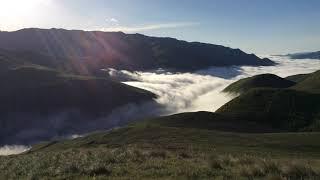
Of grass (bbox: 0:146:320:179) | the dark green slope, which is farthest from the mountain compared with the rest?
grass (bbox: 0:146:320:179)

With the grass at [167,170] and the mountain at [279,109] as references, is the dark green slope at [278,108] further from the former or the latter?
the grass at [167,170]

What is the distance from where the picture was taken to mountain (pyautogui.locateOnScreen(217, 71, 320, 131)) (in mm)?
152375

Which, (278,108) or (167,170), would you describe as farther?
(278,108)

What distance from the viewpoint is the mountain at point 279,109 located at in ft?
500

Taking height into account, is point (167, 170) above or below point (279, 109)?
above

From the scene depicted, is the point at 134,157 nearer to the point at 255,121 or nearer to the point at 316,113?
the point at 255,121

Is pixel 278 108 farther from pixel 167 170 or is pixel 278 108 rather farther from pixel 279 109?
pixel 167 170

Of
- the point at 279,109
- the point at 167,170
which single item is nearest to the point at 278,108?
the point at 279,109

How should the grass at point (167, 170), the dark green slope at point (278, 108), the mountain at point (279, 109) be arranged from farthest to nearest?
1. the dark green slope at point (278, 108)
2. the mountain at point (279, 109)
3. the grass at point (167, 170)

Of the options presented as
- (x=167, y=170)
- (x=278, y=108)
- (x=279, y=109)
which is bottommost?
(x=279, y=109)

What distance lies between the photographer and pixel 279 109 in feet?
545

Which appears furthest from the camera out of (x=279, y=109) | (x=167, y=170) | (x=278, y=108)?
(x=278, y=108)

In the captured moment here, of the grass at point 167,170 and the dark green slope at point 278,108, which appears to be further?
the dark green slope at point 278,108

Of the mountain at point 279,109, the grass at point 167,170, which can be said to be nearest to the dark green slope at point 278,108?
the mountain at point 279,109
